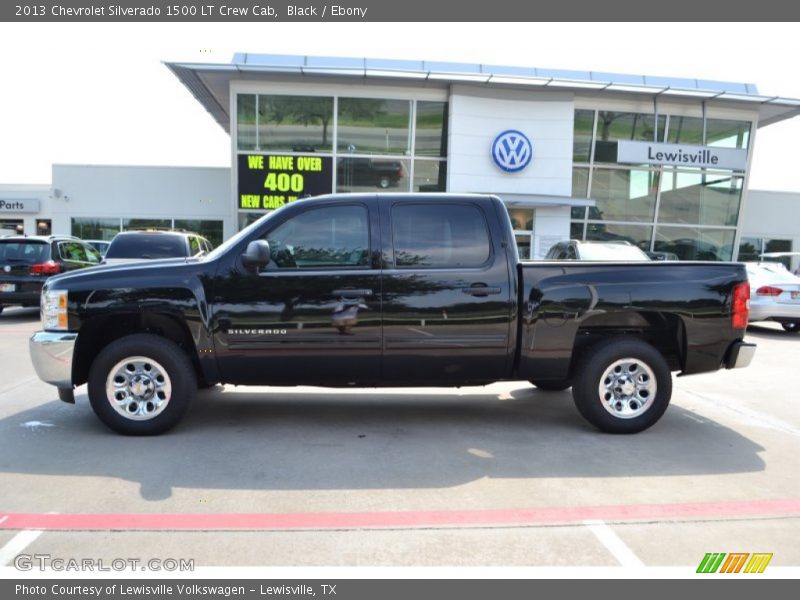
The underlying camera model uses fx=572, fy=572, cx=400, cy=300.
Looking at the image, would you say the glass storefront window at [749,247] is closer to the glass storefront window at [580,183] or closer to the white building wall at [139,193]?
the glass storefront window at [580,183]

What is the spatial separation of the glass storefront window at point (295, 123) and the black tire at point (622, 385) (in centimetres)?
1635

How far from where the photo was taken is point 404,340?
4.93 m

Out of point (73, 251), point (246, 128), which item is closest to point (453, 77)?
point (246, 128)

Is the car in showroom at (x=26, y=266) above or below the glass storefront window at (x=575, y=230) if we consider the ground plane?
below

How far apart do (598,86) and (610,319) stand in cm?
1709

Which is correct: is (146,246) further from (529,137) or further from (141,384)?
(529,137)

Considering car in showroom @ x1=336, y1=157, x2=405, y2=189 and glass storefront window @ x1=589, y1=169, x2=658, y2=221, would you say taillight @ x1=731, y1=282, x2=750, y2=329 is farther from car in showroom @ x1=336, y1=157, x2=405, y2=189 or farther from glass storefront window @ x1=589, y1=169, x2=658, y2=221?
glass storefront window @ x1=589, y1=169, x2=658, y2=221

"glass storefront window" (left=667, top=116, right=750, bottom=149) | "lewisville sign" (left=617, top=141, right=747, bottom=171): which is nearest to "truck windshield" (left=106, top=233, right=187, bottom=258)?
"lewisville sign" (left=617, top=141, right=747, bottom=171)

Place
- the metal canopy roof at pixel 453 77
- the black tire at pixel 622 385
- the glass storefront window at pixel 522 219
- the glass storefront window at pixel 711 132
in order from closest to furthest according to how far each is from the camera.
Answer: the black tire at pixel 622 385
the metal canopy roof at pixel 453 77
the glass storefront window at pixel 522 219
the glass storefront window at pixel 711 132

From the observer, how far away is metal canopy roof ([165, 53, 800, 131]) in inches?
727

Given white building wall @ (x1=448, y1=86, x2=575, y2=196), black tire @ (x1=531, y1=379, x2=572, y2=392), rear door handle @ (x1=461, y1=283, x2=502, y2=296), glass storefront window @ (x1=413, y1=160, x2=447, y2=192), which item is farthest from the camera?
glass storefront window @ (x1=413, y1=160, x2=447, y2=192)

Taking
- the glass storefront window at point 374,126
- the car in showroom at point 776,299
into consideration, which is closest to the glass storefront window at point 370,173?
the glass storefront window at point 374,126

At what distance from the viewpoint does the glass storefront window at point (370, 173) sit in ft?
65.4

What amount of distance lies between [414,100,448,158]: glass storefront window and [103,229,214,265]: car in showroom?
10864mm
